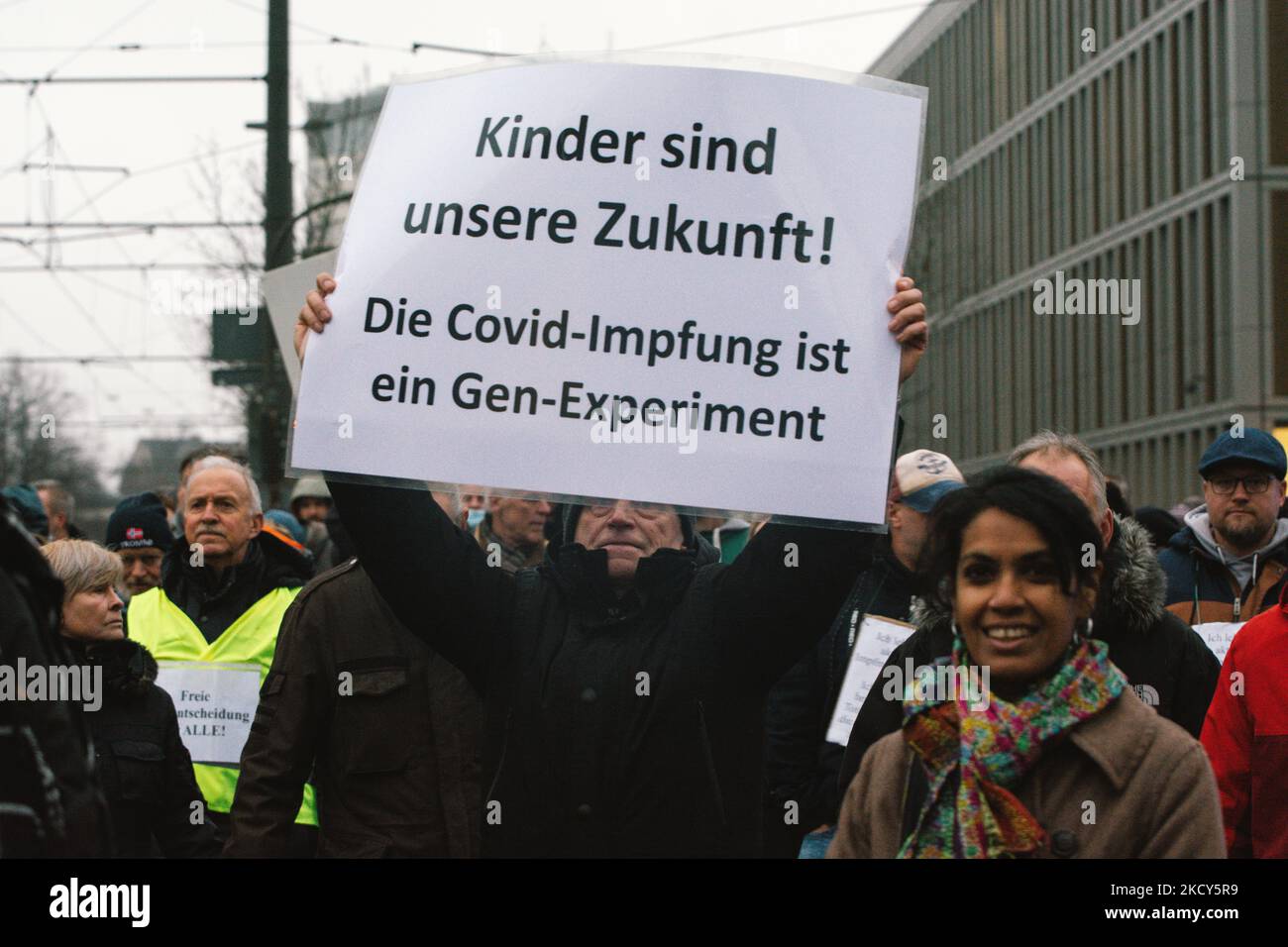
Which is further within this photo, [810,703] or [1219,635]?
[1219,635]

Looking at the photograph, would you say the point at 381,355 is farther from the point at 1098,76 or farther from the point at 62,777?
the point at 1098,76

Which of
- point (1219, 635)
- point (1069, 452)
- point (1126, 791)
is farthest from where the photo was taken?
point (1219, 635)

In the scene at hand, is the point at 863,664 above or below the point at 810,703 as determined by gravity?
above

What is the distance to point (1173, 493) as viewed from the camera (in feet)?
123

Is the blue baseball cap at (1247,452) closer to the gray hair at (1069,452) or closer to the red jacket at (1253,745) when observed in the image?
the gray hair at (1069,452)

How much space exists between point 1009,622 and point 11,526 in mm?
1533

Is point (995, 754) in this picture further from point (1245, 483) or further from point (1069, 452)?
point (1245, 483)

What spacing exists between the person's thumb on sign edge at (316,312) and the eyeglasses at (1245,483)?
374 cm

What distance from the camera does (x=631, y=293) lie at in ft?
11.4

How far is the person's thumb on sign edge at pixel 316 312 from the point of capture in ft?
11.4

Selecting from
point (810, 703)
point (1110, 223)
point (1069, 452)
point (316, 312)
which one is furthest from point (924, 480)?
point (1110, 223)

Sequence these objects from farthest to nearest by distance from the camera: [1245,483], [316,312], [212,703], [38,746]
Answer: [1245,483]
[212,703]
[316,312]
[38,746]

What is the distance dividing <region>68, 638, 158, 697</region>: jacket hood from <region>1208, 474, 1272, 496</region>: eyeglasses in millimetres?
3478

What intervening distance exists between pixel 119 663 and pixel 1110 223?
36.9m
